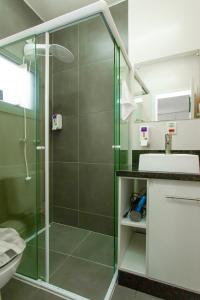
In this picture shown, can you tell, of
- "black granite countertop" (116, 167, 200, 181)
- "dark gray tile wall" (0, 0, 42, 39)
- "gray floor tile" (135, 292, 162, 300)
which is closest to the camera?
"black granite countertop" (116, 167, 200, 181)

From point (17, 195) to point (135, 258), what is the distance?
3.50 feet

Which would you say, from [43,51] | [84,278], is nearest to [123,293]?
[84,278]

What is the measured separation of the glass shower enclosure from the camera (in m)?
1.26

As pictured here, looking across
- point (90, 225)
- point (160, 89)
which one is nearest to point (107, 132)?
point (160, 89)

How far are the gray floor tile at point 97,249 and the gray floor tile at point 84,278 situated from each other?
80 mm

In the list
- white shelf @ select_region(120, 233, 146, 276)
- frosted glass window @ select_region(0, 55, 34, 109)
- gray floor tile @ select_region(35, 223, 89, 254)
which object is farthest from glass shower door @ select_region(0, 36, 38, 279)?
white shelf @ select_region(120, 233, 146, 276)

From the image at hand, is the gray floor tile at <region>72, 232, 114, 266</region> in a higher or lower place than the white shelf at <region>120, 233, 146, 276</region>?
lower

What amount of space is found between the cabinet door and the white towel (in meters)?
0.77

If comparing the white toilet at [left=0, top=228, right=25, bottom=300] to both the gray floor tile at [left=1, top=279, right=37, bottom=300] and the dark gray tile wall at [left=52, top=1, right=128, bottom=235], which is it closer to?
the gray floor tile at [left=1, top=279, right=37, bottom=300]

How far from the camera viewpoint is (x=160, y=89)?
166 cm

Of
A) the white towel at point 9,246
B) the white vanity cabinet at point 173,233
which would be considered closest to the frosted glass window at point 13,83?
the white towel at point 9,246

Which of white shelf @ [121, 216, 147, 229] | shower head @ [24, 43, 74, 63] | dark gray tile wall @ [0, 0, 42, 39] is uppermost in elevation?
dark gray tile wall @ [0, 0, 42, 39]

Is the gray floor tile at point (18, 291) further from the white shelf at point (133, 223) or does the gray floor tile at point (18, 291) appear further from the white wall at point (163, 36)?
the white wall at point (163, 36)

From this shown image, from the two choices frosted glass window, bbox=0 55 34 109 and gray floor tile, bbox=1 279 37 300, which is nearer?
gray floor tile, bbox=1 279 37 300
